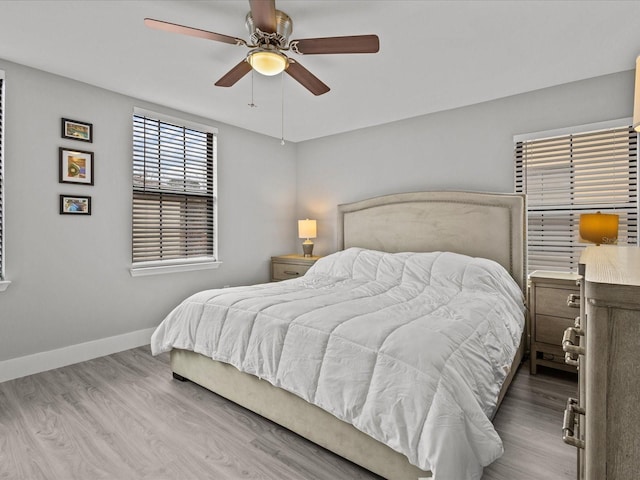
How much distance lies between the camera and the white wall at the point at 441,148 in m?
2.98

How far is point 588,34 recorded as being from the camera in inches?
89.9

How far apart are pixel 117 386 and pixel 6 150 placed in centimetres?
199

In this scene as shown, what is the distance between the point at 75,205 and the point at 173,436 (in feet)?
7.13

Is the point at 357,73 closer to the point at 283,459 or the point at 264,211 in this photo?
the point at 264,211

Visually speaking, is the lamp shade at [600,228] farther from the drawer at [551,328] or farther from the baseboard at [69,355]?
the baseboard at [69,355]

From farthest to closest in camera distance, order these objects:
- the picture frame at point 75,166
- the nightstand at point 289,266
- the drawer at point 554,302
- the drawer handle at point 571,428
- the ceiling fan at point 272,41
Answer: the nightstand at point 289,266 → the picture frame at point 75,166 → the drawer at point 554,302 → the ceiling fan at point 272,41 → the drawer handle at point 571,428

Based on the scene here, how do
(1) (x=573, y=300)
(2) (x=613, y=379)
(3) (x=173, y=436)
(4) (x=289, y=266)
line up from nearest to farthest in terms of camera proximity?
1. (2) (x=613, y=379)
2. (1) (x=573, y=300)
3. (3) (x=173, y=436)
4. (4) (x=289, y=266)

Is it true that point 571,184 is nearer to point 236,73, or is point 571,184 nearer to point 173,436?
point 236,73

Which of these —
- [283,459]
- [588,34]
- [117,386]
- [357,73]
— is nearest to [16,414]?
[117,386]

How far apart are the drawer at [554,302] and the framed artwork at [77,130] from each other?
4029mm

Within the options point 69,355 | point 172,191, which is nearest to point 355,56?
point 172,191

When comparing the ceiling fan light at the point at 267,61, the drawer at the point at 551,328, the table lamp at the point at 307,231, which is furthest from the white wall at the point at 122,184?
the ceiling fan light at the point at 267,61

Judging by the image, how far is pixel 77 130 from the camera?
3.02m

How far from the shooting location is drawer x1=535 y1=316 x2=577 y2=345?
2678 millimetres
